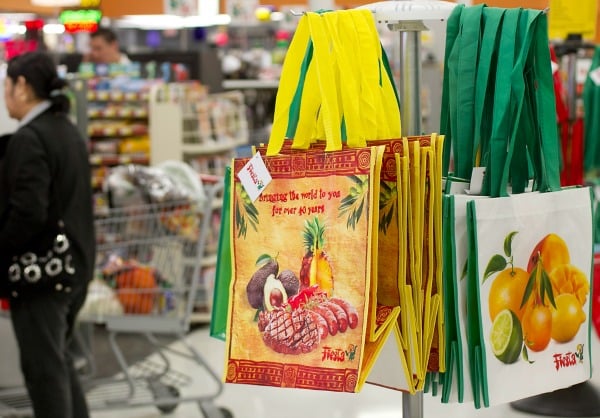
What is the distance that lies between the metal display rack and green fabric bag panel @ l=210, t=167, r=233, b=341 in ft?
1.27

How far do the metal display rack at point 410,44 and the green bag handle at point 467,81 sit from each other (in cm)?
→ 6

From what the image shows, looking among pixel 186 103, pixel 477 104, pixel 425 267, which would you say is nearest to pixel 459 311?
pixel 425 267

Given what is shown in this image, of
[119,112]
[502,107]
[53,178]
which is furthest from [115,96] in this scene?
[502,107]

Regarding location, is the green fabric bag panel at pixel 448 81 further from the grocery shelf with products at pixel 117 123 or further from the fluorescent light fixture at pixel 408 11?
the grocery shelf with products at pixel 117 123

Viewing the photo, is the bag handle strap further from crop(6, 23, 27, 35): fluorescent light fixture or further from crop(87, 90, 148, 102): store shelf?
crop(6, 23, 27, 35): fluorescent light fixture

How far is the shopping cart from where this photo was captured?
187 inches

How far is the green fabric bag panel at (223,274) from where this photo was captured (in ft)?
6.43

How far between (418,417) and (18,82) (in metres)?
2.80

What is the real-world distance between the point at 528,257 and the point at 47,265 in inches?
Result: 99.7

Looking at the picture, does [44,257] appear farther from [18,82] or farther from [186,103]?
[186,103]

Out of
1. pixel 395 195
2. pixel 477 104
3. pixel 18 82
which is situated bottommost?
pixel 395 195

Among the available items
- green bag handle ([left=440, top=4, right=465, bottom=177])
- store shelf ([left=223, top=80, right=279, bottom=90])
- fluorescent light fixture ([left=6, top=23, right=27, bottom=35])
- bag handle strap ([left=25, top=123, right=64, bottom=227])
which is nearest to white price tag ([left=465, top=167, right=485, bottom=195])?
green bag handle ([left=440, top=4, right=465, bottom=177])

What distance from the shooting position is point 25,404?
16.4 feet

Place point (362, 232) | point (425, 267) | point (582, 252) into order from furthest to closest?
→ point (582, 252), point (425, 267), point (362, 232)
